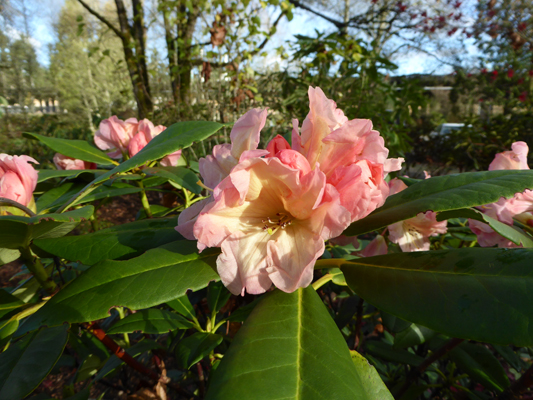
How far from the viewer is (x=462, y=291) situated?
0.49 metres

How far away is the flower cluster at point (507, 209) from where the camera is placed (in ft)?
2.67

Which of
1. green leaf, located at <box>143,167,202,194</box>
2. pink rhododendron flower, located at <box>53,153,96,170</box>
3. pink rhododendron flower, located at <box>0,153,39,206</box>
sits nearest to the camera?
pink rhododendron flower, located at <box>0,153,39,206</box>

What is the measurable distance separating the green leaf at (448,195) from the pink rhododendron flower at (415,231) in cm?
22

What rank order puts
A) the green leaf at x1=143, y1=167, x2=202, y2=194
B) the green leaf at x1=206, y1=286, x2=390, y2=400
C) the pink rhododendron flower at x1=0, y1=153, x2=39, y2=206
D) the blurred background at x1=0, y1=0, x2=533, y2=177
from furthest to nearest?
the blurred background at x1=0, y1=0, x2=533, y2=177, the green leaf at x1=143, y1=167, x2=202, y2=194, the pink rhododendron flower at x1=0, y1=153, x2=39, y2=206, the green leaf at x1=206, y1=286, x2=390, y2=400

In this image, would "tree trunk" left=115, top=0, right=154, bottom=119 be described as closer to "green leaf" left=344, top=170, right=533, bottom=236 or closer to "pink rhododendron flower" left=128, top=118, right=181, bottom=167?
"pink rhododendron flower" left=128, top=118, right=181, bottom=167

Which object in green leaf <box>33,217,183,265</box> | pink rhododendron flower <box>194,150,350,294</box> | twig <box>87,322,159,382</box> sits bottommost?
twig <box>87,322,159,382</box>

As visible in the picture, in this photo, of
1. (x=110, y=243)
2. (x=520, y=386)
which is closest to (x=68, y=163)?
(x=110, y=243)

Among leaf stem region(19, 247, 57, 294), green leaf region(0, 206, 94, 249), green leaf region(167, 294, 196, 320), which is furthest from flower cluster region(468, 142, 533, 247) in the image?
leaf stem region(19, 247, 57, 294)

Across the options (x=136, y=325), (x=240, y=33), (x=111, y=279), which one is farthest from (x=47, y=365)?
(x=240, y=33)

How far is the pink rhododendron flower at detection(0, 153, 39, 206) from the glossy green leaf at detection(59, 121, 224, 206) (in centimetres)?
16

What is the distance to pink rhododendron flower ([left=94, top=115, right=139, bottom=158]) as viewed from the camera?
4.22 ft

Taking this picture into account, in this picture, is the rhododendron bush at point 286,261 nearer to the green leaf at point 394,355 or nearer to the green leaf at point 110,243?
the green leaf at point 110,243

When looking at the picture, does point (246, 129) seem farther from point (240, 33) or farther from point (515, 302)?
point (240, 33)

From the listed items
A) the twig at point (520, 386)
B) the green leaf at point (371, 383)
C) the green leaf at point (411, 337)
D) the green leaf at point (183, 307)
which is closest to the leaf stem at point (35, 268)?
the green leaf at point (183, 307)
